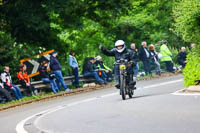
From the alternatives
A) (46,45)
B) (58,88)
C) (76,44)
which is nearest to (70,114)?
(58,88)

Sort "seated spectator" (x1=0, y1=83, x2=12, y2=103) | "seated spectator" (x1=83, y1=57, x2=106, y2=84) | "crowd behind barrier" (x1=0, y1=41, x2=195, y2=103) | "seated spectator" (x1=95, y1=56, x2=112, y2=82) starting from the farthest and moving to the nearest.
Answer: "seated spectator" (x1=95, y1=56, x2=112, y2=82)
"seated spectator" (x1=83, y1=57, x2=106, y2=84)
"crowd behind barrier" (x1=0, y1=41, x2=195, y2=103)
"seated spectator" (x1=0, y1=83, x2=12, y2=103)

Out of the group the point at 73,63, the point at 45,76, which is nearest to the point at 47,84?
the point at 45,76

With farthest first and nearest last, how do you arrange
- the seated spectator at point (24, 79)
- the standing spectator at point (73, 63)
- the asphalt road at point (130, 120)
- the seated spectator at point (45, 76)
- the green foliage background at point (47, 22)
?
the standing spectator at point (73, 63)
the seated spectator at point (45, 76)
the green foliage background at point (47, 22)
the seated spectator at point (24, 79)
the asphalt road at point (130, 120)

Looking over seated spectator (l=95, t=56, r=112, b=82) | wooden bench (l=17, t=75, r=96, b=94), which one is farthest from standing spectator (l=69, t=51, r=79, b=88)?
seated spectator (l=95, t=56, r=112, b=82)

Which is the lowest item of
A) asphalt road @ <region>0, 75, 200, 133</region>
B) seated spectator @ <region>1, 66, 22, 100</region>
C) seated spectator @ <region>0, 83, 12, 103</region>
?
asphalt road @ <region>0, 75, 200, 133</region>

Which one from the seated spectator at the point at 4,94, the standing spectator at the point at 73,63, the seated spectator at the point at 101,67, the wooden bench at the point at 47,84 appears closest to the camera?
the seated spectator at the point at 4,94

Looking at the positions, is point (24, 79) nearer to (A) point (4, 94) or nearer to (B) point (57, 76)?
(A) point (4, 94)

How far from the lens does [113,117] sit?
37.1ft

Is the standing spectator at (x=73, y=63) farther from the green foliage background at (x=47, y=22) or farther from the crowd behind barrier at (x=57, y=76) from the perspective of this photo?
the green foliage background at (x=47, y=22)

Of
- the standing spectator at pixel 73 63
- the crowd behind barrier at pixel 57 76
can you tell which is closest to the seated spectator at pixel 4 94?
the crowd behind barrier at pixel 57 76

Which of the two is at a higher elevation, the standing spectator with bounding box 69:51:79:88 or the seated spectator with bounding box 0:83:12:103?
the standing spectator with bounding box 69:51:79:88

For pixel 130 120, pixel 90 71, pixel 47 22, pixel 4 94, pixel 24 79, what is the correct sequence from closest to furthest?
pixel 130 120 → pixel 4 94 → pixel 24 79 → pixel 47 22 → pixel 90 71

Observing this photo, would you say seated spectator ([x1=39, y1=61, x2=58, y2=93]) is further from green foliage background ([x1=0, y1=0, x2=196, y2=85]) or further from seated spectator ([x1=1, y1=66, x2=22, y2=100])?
seated spectator ([x1=1, y1=66, x2=22, y2=100])

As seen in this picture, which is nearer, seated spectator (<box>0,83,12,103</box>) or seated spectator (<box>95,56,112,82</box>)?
seated spectator (<box>0,83,12,103</box>)
